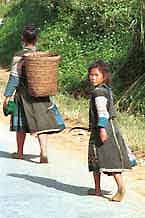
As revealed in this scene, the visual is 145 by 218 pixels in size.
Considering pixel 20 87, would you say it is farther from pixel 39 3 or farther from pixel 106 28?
pixel 39 3

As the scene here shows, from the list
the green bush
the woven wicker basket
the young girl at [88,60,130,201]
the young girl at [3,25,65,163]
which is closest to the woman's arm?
the young girl at [3,25,65,163]

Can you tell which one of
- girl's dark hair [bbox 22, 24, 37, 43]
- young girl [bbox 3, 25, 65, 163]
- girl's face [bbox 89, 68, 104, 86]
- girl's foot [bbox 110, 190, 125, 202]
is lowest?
girl's foot [bbox 110, 190, 125, 202]

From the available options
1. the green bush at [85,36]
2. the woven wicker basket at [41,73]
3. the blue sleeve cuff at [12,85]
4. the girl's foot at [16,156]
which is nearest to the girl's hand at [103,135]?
the woven wicker basket at [41,73]

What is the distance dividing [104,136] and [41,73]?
1953 mm

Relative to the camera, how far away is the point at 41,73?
28.5 feet

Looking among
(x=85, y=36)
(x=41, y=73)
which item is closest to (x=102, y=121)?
(x=41, y=73)

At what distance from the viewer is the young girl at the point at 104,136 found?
7.00 m

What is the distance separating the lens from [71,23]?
20812 millimetres

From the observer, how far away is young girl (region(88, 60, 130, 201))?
23.0ft

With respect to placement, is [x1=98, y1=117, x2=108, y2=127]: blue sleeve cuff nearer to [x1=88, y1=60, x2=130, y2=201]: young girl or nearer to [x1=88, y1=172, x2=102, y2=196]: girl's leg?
[x1=88, y1=60, x2=130, y2=201]: young girl

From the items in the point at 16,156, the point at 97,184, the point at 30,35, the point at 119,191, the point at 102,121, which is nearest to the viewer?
the point at 102,121

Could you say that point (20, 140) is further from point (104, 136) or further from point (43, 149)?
point (104, 136)

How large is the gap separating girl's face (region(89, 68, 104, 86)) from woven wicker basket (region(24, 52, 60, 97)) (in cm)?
160

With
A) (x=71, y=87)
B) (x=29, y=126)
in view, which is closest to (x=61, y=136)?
(x=29, y=126)
